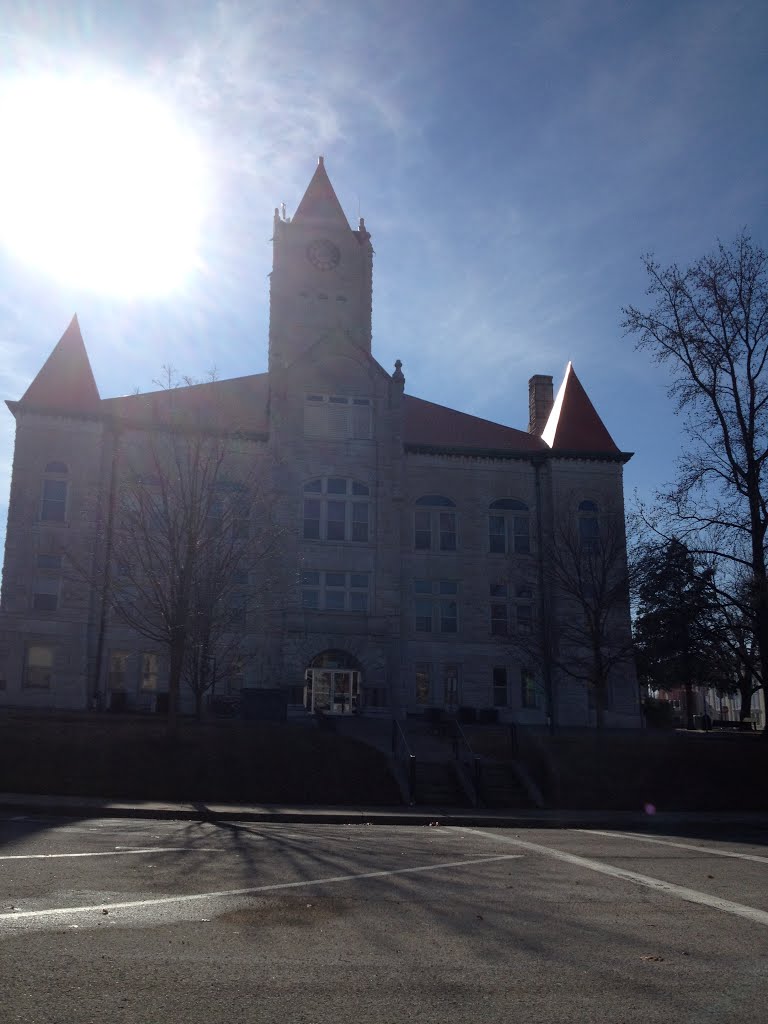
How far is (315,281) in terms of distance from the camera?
48281 millimetres

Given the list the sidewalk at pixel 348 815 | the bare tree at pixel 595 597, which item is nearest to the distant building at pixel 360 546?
the bare tree at pixel 595 597

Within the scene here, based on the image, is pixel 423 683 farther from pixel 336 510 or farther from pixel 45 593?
pixel 45 593

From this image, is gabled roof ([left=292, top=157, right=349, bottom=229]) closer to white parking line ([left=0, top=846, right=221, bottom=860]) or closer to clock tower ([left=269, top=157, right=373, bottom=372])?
clock tower ([left=269, top=157, right=373, bottom=372])

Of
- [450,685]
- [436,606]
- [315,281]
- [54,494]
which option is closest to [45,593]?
[54,494]

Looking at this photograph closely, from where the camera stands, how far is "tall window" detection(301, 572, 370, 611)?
3938 centimetres

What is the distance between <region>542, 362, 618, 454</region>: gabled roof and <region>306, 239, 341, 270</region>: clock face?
44.9 ft

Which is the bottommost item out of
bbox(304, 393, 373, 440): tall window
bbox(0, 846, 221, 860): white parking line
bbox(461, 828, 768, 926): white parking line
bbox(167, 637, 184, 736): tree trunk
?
bbox(461, 828, 768, 926): white parking line

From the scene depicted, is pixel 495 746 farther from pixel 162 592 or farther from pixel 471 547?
pixel 471 547

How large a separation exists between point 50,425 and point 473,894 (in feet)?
116

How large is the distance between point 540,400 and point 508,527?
33.4 feet

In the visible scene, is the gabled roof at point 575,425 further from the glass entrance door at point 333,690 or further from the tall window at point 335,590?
the glass entrance door at point 333,690

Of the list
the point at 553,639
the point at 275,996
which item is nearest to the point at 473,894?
the point at 275,996

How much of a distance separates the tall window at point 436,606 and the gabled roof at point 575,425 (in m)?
8.64

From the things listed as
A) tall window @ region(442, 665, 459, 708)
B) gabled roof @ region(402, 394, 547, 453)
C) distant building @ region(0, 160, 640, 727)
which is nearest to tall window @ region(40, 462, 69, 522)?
distant building @ region(0, 160, 640, 727)
